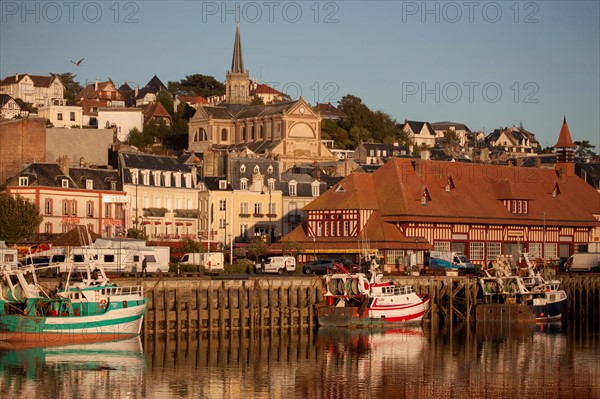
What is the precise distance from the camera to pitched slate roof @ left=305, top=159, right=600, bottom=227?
8694 centimetres

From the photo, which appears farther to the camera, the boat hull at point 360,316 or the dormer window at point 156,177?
the dormer window at point 156,177

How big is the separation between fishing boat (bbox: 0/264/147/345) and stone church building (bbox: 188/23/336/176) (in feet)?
294

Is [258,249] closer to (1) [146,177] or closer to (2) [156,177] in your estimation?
(1) [146,177]

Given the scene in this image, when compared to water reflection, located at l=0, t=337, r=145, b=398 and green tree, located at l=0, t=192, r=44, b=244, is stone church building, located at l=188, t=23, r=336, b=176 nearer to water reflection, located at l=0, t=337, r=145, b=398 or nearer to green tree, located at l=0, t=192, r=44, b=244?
green tree, located at l=0, t=192, r=44, b=244

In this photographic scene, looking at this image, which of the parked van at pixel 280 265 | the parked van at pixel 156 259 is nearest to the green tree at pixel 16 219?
the parked van at pixel 156 259

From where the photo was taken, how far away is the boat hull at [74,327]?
5644 centimetres

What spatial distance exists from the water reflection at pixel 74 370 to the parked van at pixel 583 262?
3903cm

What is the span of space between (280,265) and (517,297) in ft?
46.9

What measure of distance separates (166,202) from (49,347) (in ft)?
144

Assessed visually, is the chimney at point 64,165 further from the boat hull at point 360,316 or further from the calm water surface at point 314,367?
the calm water surface at point 314,367

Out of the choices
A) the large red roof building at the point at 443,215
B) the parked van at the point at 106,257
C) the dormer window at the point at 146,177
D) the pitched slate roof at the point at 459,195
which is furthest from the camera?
the dormer window at the point at 146,177

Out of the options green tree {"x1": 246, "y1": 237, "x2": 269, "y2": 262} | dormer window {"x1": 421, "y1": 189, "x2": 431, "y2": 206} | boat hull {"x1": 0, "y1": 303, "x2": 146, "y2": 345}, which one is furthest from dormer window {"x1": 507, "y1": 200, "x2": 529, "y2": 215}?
boat hull {"x1": 0, "y1": 303, "x2": 146, "y2": 345}

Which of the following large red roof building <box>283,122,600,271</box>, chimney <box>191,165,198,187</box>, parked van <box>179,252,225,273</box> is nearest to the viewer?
parked van <box>179,252,225,273</box>

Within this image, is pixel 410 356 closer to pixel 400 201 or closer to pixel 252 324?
pixel 252 324
